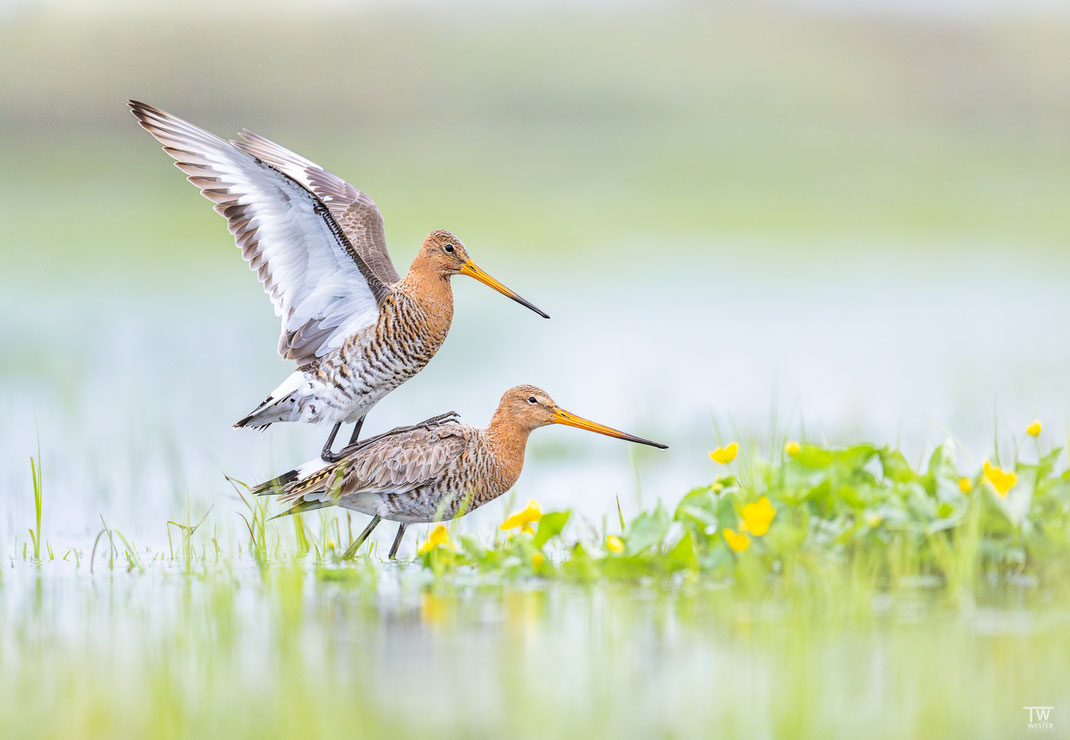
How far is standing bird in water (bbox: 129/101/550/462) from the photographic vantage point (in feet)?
24.0

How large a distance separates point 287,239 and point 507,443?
1593mm

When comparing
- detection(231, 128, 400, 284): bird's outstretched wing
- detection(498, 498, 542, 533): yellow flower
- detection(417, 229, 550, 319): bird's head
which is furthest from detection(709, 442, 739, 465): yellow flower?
detection(231, 128, 400, 284): bird's outstretched wing

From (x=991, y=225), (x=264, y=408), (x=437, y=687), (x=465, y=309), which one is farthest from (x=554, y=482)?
(x=991, y=225)

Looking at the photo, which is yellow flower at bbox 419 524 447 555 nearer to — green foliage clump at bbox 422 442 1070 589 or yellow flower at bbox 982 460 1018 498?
green foliage clump at bbox 422 442 1070 589

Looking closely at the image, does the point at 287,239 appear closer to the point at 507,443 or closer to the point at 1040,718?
the point at 507,443

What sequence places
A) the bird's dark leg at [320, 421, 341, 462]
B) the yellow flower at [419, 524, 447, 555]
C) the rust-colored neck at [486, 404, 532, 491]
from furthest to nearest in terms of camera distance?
the bird's dark leg at [320, 421, 341, 462], the rust-colored neck at [486, 404, 532, 491], the yellow flower at [419, 524, 447, 555]

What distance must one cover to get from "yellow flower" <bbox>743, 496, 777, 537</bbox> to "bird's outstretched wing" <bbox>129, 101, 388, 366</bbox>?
275cm

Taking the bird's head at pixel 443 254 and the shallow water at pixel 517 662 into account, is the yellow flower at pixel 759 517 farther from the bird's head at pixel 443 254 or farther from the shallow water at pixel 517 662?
the bird's head at pixel 443 254

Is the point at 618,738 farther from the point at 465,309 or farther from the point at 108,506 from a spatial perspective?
the point at 465,309

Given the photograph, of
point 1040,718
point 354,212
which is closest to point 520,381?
point 354,212

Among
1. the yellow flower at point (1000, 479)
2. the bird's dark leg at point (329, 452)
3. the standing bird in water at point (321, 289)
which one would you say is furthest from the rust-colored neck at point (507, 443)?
the yellow flower at point (1000, 479)

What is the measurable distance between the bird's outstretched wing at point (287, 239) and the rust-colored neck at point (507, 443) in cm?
95

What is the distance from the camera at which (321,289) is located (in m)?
7.55

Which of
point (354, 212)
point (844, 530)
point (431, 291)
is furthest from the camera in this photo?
point (354, 212)
